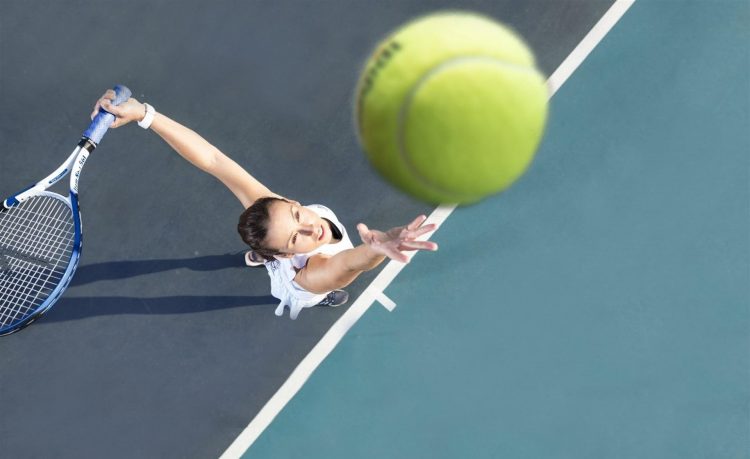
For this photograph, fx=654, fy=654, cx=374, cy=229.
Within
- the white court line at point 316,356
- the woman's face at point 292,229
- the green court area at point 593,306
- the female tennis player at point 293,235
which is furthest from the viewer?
the white court line at point 316,356

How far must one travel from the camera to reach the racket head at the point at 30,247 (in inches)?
175

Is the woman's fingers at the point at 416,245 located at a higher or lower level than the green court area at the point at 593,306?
lower

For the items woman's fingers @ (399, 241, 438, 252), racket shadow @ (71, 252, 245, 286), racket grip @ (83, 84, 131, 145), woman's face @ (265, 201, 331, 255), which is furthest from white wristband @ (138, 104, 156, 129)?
woman's fingers @ (399, 241, 438, 252)

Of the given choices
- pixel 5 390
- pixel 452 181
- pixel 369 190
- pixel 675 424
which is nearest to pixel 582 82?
pixel 369 190

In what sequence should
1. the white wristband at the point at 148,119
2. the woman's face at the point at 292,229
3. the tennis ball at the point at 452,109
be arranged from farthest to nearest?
the white wristband at the point at 148,119, the woman's face at the point at 292,229, the tennis ball at the point at 452,109

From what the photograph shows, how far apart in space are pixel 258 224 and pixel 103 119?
1.12 metres

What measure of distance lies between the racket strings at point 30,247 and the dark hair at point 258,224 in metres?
1.75

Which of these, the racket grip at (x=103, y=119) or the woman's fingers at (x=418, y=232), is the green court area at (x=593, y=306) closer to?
the woman's fingers at (x=418, y=232)

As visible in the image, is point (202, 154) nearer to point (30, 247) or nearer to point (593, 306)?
point (30, 247)

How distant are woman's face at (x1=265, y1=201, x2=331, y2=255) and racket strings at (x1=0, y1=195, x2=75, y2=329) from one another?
6.29 ft

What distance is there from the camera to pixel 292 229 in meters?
3.31

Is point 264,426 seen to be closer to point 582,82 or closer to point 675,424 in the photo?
point 675,424

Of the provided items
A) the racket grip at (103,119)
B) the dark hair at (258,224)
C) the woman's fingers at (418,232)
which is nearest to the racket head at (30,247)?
the racket grip at (103,119)

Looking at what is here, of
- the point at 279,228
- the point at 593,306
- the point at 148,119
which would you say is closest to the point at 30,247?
the point at 148,119
